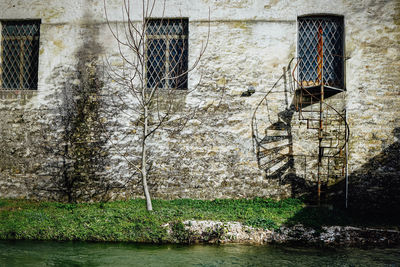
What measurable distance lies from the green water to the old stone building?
98.2 inches

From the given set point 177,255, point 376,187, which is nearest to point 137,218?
point 177,255

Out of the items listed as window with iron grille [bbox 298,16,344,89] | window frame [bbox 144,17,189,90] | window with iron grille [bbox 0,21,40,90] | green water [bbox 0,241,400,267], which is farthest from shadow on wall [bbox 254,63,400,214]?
window with iron grille [bbox 0,21,40,90]

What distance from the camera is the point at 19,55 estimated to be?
9.41 metres

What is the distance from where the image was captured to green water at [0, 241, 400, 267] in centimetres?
519

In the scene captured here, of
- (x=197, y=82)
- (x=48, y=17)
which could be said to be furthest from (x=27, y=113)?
(x=197, y=82)

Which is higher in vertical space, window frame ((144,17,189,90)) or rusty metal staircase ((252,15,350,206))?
window frame ((144,17,189,90))

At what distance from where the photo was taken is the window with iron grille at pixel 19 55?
9.34 metres

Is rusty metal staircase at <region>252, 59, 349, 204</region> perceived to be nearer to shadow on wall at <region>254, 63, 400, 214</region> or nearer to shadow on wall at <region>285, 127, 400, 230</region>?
shadow on wall at <region>254, 63, 400, 214</region>

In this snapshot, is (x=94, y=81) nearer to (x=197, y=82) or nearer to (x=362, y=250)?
(x=197, y=82)

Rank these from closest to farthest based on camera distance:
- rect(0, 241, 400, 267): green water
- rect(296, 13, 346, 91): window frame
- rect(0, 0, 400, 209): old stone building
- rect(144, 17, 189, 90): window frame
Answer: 1. rect(0, 241, 400, 267): green water
2. rect(0, 0, 400, 209): old stone building
3. rect(296, 13, 346, 91): window frame
4. rect(144, 17, 189, 90): window frame

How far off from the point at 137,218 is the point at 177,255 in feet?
4.54

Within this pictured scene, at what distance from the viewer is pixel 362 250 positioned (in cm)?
598

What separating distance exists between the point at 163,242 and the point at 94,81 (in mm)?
4638

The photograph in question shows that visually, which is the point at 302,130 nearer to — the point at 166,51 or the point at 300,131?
the point at 300,131
